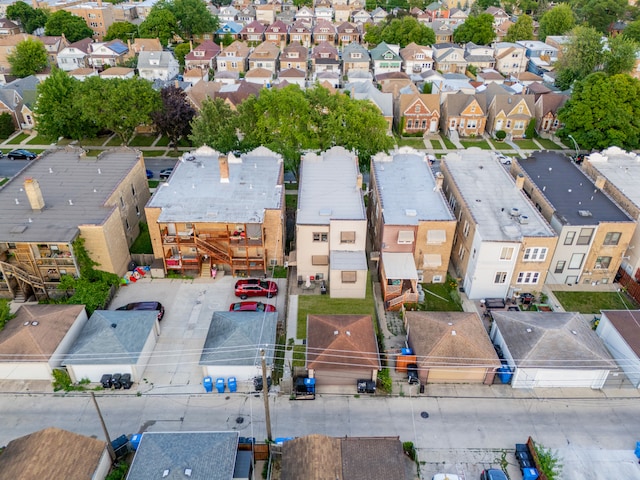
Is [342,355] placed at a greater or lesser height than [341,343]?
lesser

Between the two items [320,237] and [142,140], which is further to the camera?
[142,140]

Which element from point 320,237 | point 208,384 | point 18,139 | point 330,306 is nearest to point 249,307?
point 330,306

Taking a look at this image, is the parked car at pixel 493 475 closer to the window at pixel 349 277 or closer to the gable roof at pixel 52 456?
the window at pixel 349 277

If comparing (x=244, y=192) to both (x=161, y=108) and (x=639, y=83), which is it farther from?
(x=639, y=83)

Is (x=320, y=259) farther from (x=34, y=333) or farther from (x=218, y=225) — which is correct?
(x=34, y=333)

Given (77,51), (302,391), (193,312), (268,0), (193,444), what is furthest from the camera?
(268,0)

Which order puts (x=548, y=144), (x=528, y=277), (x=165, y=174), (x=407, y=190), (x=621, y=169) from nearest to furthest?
(x=528, y=277)
(x=407, y=190)
(x=621, y=169)
(x=165, y=174)
(x=548, y=144)

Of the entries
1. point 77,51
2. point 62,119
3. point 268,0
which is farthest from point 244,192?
point 268,0
